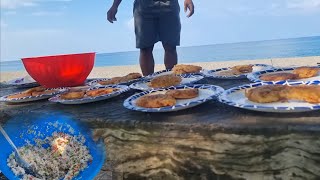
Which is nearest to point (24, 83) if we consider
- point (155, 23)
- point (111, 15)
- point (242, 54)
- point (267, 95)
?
point (111, 15)

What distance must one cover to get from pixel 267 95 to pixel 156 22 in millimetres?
2139

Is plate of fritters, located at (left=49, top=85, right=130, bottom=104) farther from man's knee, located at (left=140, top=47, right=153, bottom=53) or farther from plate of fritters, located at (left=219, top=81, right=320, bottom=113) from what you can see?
man's knee, located at (left=140, top=47, right=153, bottom=53)

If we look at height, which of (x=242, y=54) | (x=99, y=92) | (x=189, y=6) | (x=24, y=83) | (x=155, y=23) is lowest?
(x=242, y=54)

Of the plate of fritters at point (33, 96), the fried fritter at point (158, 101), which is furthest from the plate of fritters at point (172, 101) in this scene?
the plate of fritters at point (33, 96)

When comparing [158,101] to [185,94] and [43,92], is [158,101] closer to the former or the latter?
[185,94]

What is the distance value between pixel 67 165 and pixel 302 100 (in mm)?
882

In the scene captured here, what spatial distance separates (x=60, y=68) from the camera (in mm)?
1955

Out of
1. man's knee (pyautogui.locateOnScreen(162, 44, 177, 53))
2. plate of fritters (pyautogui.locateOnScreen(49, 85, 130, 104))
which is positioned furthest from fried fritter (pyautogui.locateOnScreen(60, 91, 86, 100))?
man's knee (pyautogui.locateOnScreen(162, 44, 177, 53))

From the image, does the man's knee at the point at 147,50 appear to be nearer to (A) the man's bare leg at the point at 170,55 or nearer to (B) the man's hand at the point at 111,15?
(A) the man's bare leg at the point at 170,55

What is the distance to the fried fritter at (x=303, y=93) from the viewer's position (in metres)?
1.00

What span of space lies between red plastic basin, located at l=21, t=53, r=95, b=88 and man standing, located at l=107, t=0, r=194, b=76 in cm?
103

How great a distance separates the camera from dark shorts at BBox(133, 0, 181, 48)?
2.94m

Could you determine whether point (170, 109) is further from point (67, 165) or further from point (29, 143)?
point (29, 143)

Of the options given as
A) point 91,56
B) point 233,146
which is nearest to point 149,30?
point 91,56
